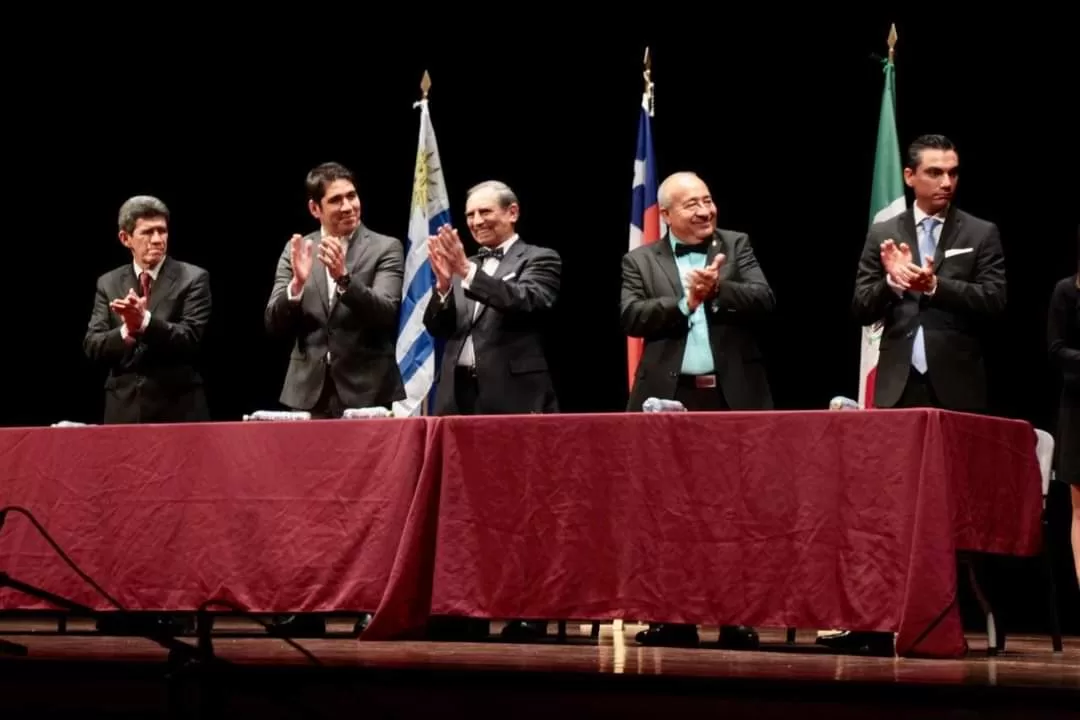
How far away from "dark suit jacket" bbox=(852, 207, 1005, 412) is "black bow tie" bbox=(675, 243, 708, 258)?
481mm

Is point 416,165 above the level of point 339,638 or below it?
above

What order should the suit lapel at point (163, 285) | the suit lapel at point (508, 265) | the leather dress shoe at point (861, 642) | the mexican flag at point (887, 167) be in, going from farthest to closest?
1. the mexican flag at point (887, 167)
2. the suit lapel at point (163, 285)
3. the suit lapel at point (508, 265)
4. the leather dress shoe at point (861, 642)

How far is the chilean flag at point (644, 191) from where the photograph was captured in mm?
6480

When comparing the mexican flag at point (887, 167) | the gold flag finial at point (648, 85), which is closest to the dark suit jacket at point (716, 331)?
the mexican flag at point (887, 167)

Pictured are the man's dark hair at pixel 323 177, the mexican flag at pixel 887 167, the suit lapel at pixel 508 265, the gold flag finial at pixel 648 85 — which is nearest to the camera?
the suit lapel at pixel 508 265

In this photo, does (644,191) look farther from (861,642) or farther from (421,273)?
(861,642)

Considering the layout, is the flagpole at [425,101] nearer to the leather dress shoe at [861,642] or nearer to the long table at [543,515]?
the long table at [543,515]

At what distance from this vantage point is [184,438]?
181 inches

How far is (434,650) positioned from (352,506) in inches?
20.8

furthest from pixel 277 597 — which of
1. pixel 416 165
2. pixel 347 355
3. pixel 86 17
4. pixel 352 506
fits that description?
pixel 86 17

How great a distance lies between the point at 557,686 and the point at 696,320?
6.06ft

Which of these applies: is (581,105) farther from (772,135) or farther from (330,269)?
(330,269)

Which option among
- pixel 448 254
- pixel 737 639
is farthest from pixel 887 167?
pixel 737 639

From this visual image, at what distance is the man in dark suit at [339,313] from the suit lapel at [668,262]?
33.4 inches
